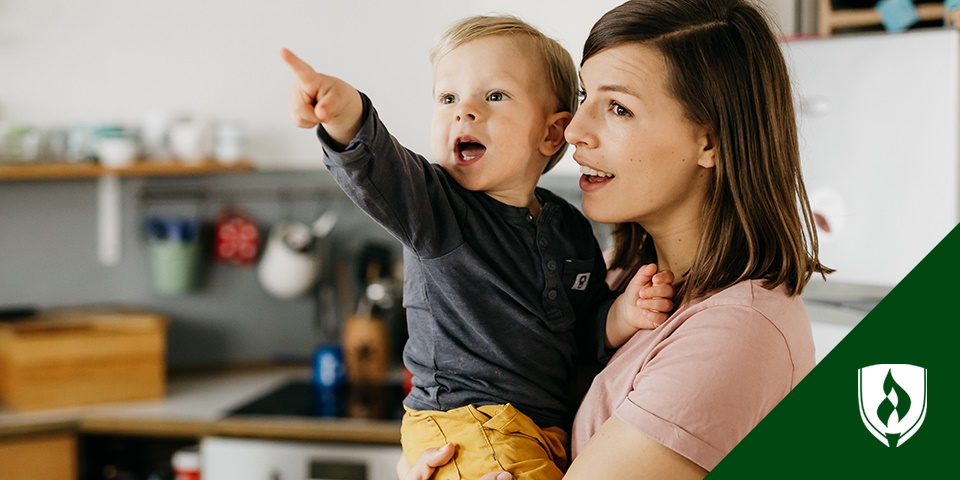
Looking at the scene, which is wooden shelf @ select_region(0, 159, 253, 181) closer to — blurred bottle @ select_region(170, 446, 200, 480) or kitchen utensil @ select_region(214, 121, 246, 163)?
kitchen utensil @ select_region(214, 121, 246, 163)

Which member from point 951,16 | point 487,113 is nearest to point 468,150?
point 487,113

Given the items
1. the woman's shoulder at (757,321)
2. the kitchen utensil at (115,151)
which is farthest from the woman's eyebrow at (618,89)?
the kitchen utensil at (115,151)

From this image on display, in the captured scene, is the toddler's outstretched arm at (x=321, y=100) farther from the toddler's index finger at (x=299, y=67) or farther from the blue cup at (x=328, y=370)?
the blue cup at (x=328, y=370)

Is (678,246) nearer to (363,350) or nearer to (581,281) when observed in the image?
(581,281)

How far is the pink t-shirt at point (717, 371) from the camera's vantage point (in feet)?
3.14

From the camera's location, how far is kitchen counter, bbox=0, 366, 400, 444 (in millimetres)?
2477

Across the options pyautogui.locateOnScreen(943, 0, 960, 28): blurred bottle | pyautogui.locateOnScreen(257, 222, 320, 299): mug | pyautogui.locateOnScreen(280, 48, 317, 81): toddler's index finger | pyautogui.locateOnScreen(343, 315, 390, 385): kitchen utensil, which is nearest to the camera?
pyautogui.locateOnScreen(280, 48, 317, 81): toddler's index finger

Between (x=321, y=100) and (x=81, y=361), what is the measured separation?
83.4 inches

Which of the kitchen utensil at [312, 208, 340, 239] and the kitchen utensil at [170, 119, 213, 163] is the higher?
the kitchen utensil at [170, 119, 213, 163]

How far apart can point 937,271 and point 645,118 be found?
341 mm

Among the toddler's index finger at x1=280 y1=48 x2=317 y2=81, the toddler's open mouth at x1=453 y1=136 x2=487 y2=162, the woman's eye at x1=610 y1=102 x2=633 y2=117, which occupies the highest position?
the toddler's index finger at x1=280 y1=48 x2=317 y2=81

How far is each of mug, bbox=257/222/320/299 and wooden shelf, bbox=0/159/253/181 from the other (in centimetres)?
28

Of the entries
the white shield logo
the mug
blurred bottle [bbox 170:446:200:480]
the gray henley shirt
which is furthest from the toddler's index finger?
the mug

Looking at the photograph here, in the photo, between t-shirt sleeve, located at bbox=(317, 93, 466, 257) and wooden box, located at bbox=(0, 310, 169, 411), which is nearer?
t-shirt sleeve, located at bbox=(317, 93, 466, 257)
